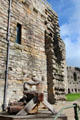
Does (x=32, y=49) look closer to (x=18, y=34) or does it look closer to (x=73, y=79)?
(x=18, y=34)

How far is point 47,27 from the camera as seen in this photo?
8.97m

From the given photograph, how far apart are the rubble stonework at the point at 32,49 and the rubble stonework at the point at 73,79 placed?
64.4 ft

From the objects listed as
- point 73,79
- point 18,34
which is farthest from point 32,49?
point 73,79

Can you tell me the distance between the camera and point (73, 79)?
29.0 m

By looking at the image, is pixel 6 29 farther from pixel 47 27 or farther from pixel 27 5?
pixel 47 27

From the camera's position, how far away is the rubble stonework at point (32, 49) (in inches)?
245

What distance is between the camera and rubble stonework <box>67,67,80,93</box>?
92.3 feet

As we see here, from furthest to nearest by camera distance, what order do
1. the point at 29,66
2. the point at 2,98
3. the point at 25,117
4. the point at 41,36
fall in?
the point at 41,36 → the point at 29,66 → the point at 2,98 → the point at 25,117

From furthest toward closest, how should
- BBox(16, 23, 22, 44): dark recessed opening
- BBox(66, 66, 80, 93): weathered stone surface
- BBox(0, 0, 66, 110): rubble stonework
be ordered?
BBox(66, 66, 80, 93): weathered stone surface
BBox(16, 23, 22, 44): dark recessed opening
BBox(0, 0, 66, 110): rubble stonework

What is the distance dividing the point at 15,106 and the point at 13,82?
193 centimetres

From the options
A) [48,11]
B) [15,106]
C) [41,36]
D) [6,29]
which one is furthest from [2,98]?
[48,11]

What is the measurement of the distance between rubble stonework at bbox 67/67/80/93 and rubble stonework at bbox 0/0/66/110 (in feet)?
64.4

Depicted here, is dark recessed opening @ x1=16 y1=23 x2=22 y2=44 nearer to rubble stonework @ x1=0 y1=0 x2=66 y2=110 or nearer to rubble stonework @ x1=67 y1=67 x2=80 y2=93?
rubble stonework @ x1=0 y1=0 x2=66 y2=110

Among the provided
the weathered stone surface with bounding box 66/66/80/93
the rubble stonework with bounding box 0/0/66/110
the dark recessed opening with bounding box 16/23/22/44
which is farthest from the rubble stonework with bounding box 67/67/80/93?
the dark recessed opening with bounding box 16/23/22/44
